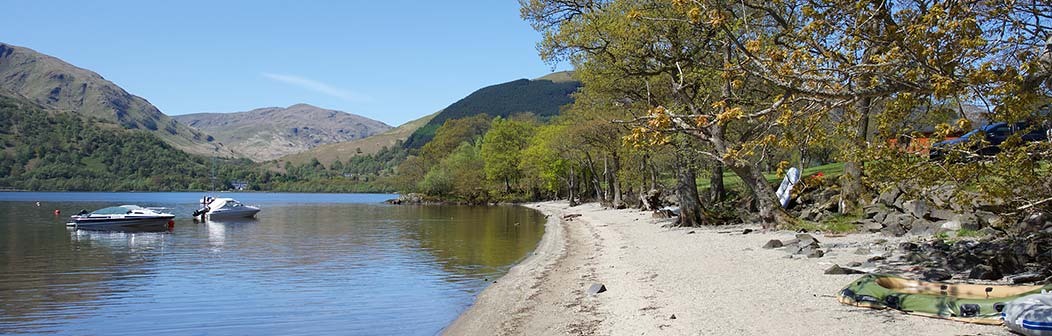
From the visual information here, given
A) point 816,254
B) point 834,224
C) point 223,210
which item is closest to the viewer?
point 816,254

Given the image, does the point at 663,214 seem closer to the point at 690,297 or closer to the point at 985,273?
the point at 690,297

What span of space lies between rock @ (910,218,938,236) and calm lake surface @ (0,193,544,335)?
1140 cm

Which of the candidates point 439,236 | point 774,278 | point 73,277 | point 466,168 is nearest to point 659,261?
point 774,278

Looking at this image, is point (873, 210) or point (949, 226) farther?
point (873, 210)

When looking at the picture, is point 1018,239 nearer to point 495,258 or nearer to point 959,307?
point 959,307

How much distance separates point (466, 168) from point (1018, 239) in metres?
90.2

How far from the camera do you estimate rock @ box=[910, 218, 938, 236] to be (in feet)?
58.0

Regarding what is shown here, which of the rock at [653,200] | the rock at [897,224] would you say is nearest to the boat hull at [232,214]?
the rock at [653,200]

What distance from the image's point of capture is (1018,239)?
13.0 m

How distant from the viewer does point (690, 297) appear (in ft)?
39.0

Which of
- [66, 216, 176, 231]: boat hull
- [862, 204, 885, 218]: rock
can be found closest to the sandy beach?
[862, 204, 885, 218]: rock

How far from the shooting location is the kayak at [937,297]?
320 inches

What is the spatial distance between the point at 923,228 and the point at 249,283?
1839cm

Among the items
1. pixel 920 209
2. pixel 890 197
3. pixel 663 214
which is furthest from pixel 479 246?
pixel 920 209
